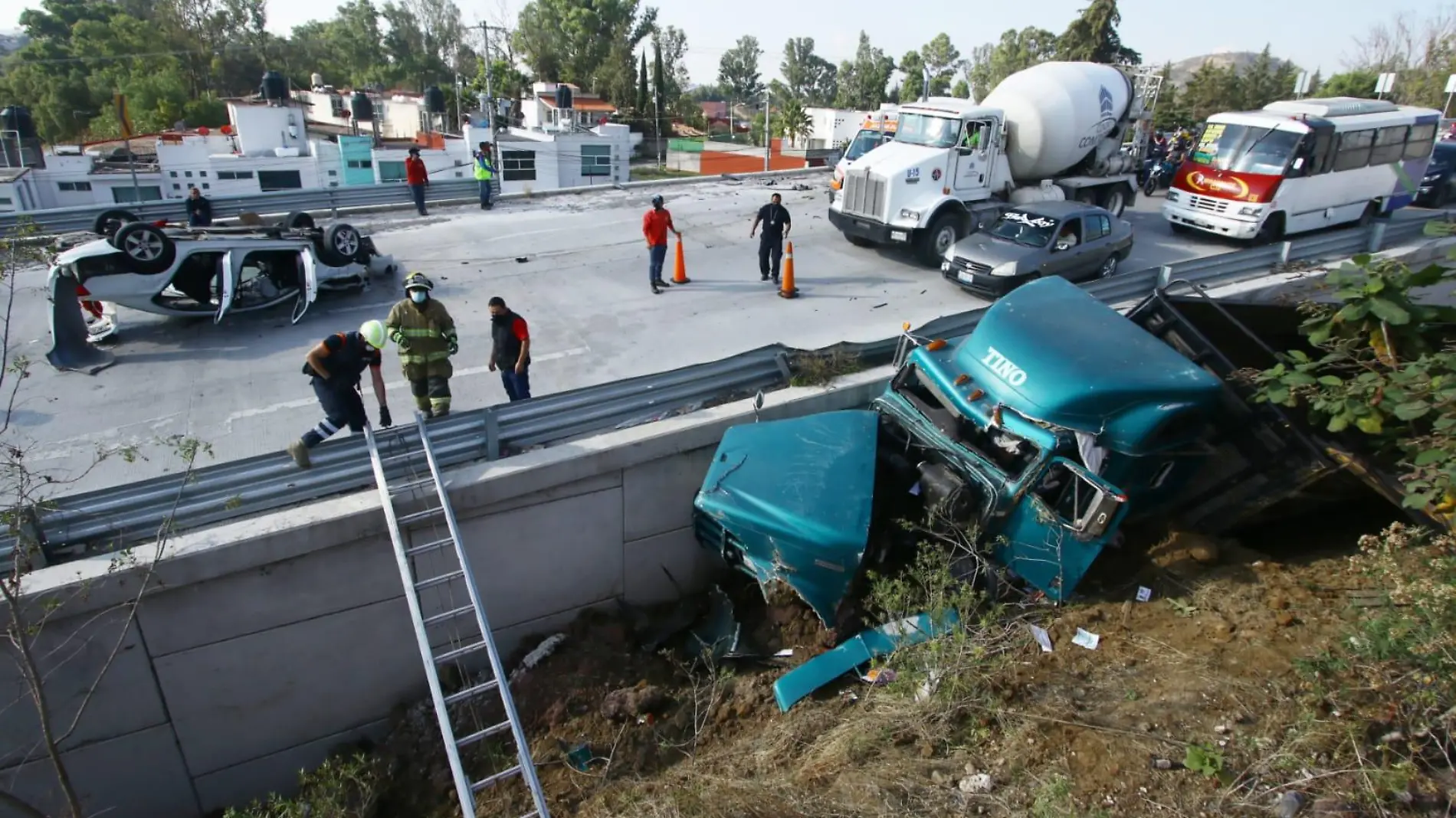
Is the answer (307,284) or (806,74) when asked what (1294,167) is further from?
(806,74)

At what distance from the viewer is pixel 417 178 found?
1552 centimetres

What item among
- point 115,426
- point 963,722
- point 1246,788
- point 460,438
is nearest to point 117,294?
point 115,426

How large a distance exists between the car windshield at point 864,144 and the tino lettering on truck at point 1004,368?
35.8ft

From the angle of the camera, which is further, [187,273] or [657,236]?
[657,236]

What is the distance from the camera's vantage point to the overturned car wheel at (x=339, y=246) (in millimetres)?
10719

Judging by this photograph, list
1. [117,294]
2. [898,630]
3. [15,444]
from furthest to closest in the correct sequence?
[117,294], [15,444], [898,630]

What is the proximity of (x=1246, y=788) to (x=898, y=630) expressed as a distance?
86.8 inches

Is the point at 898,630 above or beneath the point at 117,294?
beneath

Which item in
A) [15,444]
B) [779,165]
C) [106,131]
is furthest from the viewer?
[106,131]

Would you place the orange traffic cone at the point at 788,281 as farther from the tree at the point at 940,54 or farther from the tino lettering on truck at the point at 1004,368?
the tree at the point at 940,54

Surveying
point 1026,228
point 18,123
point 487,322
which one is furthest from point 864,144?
point 18,123

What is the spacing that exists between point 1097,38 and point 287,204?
44569 mm

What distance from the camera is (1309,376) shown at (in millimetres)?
5621

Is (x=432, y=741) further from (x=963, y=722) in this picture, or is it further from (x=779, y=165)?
(x=779, y=165)
